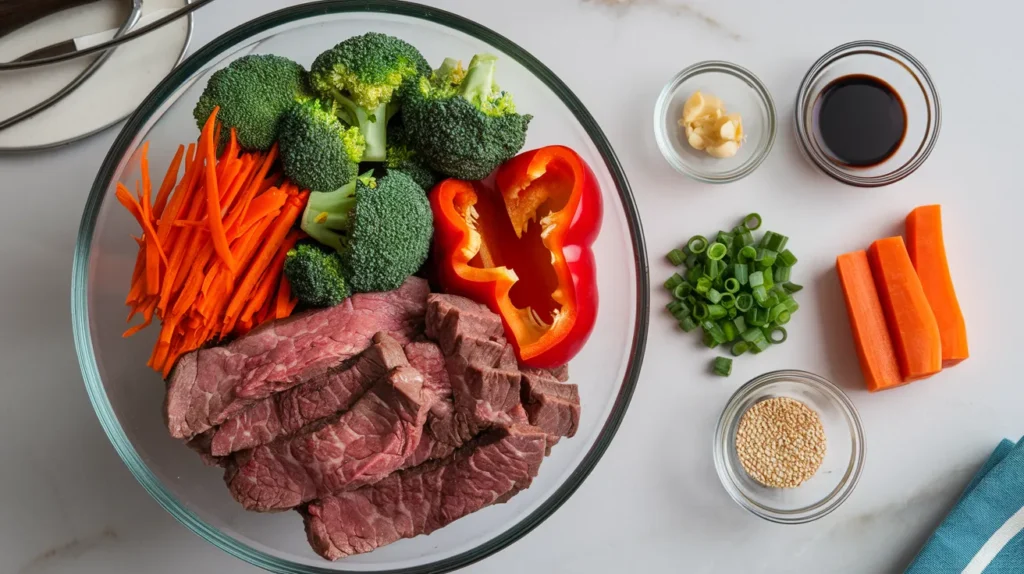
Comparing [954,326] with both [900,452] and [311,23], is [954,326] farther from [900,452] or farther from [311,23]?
[311,23]

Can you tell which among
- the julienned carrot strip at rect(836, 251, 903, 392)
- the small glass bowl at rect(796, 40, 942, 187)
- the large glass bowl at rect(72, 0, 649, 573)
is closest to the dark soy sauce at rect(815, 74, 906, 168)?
the small glass bowl at rect(796, 40, 942, 187)

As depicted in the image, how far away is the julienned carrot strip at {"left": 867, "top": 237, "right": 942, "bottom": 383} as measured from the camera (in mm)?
2094

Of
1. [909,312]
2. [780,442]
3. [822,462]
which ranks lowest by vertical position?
[822,462]

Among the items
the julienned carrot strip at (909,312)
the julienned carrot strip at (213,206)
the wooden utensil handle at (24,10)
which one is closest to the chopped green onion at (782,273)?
the julienned carrot strip at (909,312)

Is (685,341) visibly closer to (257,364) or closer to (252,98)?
(257,364)

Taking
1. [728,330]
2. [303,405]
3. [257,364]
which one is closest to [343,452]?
[303,405]

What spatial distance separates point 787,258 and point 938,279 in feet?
1.44

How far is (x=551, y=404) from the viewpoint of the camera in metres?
1.68

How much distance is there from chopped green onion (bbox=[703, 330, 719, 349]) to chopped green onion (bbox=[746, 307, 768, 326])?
0.12 m

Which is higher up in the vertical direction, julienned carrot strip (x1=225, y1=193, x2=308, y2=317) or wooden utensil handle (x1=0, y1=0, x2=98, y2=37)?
wooden utensil handle (x1=0, y1=0, x2=98, y2=37)

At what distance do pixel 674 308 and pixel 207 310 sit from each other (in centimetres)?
121

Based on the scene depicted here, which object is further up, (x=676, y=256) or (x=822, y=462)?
(x=676, y=256)

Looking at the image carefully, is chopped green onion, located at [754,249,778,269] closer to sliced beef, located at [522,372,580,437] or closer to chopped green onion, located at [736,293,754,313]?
chopped green onion, located at [736,293,754,313]

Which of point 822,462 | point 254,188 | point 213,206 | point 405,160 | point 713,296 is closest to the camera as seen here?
point 213,206
